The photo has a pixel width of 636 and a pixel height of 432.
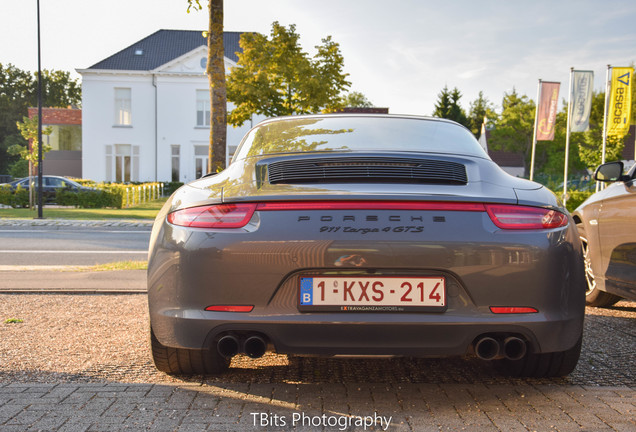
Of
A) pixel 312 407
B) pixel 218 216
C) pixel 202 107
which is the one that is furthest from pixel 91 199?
pixel 312 407

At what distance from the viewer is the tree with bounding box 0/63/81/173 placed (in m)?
79.1

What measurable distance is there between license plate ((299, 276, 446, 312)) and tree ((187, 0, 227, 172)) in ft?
21.7

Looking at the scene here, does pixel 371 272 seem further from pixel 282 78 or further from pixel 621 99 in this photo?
pixel 621 99

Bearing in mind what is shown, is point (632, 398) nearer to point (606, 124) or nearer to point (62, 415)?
point (62, 415)

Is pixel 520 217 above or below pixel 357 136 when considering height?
below

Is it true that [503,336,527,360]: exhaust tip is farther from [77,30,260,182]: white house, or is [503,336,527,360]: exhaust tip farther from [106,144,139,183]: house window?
[106,144,139,183]: house window

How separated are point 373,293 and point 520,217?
0.76m

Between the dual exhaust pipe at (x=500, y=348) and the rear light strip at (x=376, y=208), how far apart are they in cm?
51

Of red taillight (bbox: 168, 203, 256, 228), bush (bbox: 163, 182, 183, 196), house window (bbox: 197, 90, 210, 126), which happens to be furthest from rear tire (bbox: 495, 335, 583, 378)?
house window (bbox: 197, 90, 210, 126)

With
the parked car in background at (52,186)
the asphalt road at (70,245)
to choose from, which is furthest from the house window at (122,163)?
the asphalt road at (70,245)

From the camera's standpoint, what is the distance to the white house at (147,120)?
40.8 m

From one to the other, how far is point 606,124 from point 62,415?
94.5ft

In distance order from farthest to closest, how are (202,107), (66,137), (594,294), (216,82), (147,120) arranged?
1. (66,137)
2. (147,120)
3. (202,107)
4. (216,82)
5. (594,294)

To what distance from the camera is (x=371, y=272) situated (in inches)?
110
